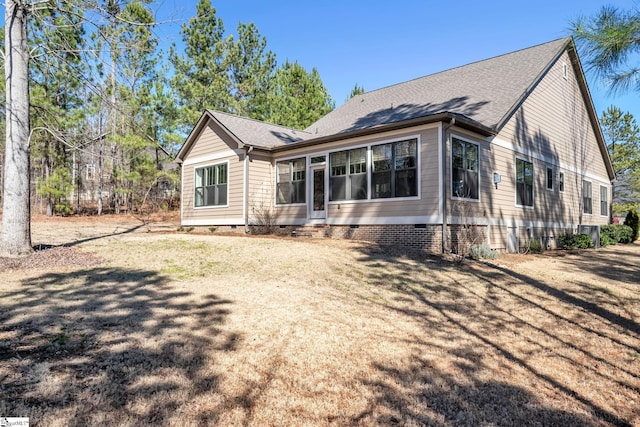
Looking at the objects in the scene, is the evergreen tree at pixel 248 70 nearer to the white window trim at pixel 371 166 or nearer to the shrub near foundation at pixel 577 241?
the white window trim at pixel 371 166

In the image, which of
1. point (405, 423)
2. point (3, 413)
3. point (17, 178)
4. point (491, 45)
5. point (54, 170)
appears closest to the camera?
point (3, 413)

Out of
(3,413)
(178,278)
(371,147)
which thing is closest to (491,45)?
(371,147)

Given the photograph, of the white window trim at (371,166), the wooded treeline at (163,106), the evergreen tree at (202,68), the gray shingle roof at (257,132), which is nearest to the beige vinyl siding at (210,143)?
the gray shingle roof at (257,132)

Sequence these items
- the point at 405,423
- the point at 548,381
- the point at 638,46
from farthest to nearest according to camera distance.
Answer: the point at 638,46 < the point at 548,381 < the point at 405,423

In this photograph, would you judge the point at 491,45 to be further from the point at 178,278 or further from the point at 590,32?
the point at 178,278

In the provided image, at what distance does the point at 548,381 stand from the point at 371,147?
882 centimetres

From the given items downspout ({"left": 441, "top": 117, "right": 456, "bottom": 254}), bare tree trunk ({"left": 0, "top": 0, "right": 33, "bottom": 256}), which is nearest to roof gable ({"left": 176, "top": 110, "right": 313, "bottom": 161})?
downspout ({"left": 441, "top": 117, "right": 456, "bottom": 254})

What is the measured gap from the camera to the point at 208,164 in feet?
52.7

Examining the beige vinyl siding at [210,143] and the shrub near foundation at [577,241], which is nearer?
the shrub near foundation at [577,241]

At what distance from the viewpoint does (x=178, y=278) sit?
20.8 ft

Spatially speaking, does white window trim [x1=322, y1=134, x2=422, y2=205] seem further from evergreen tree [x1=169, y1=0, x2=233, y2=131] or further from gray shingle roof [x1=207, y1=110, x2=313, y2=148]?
evergreen tree [x1=169, y1=0, x2=233, y2=131]

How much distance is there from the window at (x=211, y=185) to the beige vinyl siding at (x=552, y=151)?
929cm

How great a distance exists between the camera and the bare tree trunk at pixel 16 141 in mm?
7449

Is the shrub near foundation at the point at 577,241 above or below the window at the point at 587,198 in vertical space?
below
